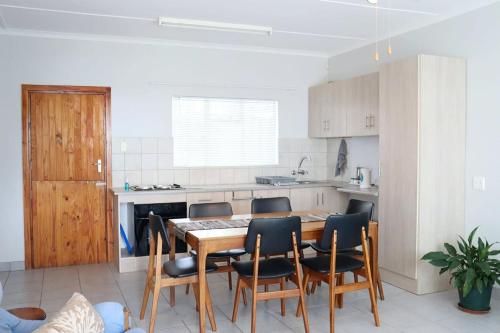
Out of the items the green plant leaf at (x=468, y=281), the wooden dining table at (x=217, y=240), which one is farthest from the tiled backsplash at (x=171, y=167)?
the green plant leaf at (x=468, y=281)

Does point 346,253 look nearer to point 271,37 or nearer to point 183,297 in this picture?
point 183,297

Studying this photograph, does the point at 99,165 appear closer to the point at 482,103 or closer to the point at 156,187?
the point at 156,187

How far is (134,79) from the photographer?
5711mm

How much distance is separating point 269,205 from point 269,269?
1.15 metres

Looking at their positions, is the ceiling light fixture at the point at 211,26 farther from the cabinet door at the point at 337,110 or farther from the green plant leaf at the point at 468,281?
the green plant leaf at the point at 468,281

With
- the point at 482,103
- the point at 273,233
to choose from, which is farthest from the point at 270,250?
the point at 482,103

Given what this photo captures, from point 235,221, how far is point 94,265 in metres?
2.38

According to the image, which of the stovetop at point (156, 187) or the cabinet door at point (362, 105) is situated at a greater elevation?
the cabinet door at point (362, 105)

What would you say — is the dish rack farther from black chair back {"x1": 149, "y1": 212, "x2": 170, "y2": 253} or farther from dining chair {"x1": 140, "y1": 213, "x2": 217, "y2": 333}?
black chair back {"x1": 149, "y1": 212, "x2": 170, "y2": 253}

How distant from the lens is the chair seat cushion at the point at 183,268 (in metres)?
3.52

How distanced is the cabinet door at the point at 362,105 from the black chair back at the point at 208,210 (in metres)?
2.02

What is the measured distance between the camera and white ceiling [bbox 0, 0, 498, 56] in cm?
432

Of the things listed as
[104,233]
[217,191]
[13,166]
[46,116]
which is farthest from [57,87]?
[217,191]

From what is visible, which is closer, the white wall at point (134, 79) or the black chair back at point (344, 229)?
the black chair back at point (344, 229)
